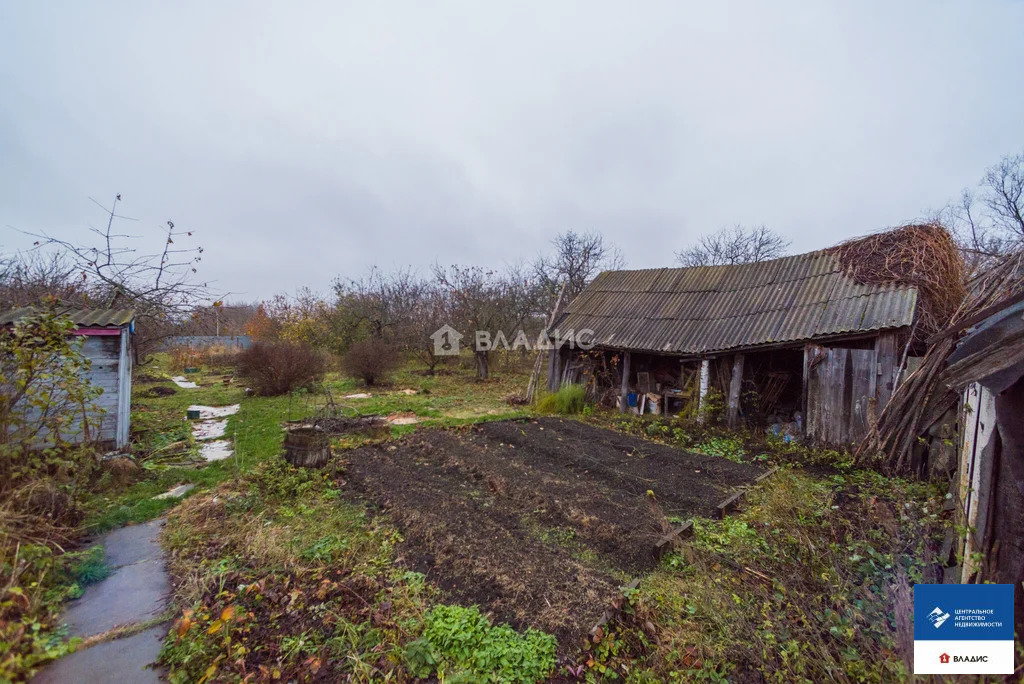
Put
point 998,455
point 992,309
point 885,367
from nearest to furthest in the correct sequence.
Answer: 1. point 998,455
2. point 992,309
3. point 885,367

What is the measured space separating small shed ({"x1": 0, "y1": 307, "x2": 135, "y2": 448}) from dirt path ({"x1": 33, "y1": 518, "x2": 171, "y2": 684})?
8.98 feet

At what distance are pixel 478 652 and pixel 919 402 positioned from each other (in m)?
7.23

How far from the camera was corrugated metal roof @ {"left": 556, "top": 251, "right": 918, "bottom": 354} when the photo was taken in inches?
292

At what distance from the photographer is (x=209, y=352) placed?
19484 millimetres

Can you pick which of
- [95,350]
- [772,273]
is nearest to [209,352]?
[95,350]

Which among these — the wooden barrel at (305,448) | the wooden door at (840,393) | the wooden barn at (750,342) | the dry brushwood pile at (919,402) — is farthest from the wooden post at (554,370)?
the wooden barrel at (305,448)

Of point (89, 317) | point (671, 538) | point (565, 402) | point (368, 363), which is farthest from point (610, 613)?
point (368, 363)

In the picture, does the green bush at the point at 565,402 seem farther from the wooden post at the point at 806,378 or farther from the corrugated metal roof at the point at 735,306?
the wooden post at the point at 806,378

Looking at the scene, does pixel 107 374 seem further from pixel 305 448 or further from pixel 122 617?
pixel 122 617

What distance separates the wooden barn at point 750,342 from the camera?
7.00 m

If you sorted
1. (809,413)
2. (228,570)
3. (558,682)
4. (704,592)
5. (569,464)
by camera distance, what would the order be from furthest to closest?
(809,413) → (569,464) → (228,570) → (704,592) → (558,682)

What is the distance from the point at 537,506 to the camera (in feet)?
17.0

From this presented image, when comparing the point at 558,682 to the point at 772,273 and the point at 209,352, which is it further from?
the point at 209,352

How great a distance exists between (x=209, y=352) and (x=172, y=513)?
18217mm
